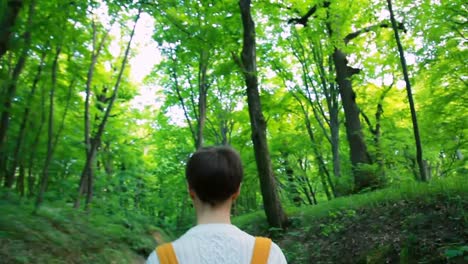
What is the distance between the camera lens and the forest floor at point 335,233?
20.1 feet

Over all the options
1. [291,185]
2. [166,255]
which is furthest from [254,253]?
[291,185]

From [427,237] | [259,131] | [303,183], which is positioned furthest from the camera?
[303,183]

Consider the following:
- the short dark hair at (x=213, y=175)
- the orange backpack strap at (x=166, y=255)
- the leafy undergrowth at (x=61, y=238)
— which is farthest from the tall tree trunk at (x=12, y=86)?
the orange backpack strap at (x=166, y=255)

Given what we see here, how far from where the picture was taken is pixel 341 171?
1745 cm

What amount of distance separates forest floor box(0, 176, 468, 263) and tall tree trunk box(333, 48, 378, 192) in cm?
243

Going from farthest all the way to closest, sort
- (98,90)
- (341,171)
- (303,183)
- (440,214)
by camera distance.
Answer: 1. (303,183)
2. (98,90)
3. (341,171)
4. (440,214)

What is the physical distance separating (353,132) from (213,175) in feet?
43.2

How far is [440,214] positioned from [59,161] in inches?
378

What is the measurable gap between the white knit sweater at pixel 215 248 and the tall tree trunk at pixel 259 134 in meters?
9.52

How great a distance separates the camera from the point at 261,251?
1429 millimetres

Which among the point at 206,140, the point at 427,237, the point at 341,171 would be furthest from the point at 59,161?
the point at 206,140

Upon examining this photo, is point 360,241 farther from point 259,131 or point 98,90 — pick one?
point 98,90

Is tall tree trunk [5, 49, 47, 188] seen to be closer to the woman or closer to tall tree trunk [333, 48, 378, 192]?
the woman

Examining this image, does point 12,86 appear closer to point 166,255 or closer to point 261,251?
point 166,255
